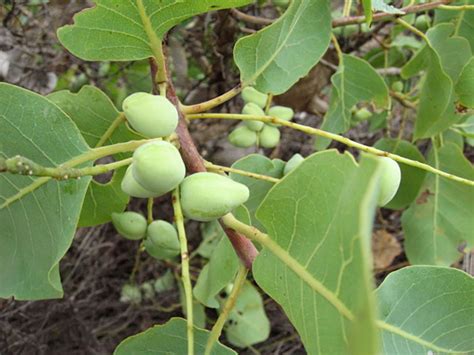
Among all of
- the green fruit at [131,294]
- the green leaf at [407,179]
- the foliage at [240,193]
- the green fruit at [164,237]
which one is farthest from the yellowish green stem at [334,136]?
the green fruit at [131,294]

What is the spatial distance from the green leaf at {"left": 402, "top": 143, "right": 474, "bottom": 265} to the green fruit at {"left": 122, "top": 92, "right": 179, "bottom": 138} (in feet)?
2.75

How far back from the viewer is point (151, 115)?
0.71 meters

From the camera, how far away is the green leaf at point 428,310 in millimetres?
760

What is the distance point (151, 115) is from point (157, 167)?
0.29ft

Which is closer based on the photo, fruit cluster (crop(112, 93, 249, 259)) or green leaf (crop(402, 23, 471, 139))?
fruit cluster (crop(112, 93, 249, 259))

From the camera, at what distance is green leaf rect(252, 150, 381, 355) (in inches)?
20.3

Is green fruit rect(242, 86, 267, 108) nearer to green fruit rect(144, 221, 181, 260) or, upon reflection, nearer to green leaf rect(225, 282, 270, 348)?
green fruit rect(144, 221, 181, 260)

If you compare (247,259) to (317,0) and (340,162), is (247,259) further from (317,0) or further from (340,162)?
(317,0)

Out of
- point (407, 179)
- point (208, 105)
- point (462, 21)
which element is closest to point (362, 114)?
point (407, 179)

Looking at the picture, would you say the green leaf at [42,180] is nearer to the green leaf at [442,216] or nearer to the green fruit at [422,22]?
the green leaf at [442,216]

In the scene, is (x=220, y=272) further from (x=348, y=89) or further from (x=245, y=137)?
(x=348, y=89)

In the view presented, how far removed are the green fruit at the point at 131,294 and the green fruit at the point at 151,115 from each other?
1.20m

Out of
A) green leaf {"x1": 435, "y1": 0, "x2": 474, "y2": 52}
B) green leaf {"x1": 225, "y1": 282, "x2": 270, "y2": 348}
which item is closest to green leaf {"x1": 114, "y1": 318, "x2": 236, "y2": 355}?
green leaf {"x1": 225, "y1": 282, "x2": 270, "y2": 348}

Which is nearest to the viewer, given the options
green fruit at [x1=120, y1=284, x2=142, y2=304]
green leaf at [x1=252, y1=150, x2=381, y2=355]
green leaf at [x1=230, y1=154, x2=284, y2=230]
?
green leaf at [x1=252, y1=150, x2=381, y2=355]
